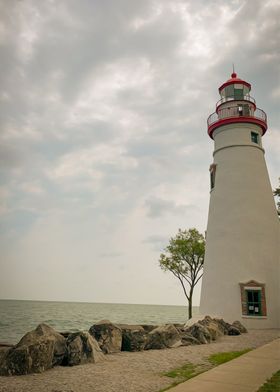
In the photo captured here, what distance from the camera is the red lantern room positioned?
84.1ft

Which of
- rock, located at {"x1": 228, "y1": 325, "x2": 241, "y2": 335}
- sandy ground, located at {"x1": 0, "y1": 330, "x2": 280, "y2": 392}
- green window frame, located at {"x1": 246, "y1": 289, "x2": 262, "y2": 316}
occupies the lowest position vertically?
sandy ground, located at {"x1": 0, "y1": 330, "x2": 280, "y2": 392}

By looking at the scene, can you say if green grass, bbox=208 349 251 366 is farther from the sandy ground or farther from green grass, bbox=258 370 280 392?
green grass, bbox=258 370 280 392

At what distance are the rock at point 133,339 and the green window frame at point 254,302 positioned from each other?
10.4 metres

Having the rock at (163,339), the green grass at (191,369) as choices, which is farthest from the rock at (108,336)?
the green grass at (191,369)

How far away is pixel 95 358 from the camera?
11250 mm

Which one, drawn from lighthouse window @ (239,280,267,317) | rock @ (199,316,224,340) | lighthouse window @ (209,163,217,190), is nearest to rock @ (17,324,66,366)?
rock @ (199,316,224,340)

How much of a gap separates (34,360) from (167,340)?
6454mm

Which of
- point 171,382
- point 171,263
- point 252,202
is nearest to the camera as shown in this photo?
point 171,382

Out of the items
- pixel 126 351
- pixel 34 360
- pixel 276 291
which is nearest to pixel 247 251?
pixel 276 291

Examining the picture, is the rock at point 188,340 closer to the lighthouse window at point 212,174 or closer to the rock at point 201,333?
the rock at point 201,333

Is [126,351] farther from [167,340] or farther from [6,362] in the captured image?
[6,362]

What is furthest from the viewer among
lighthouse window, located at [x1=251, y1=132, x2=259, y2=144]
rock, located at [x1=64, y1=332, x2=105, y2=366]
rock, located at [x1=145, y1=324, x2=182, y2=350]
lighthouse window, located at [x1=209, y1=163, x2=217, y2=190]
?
lighthouse window, located at [x1=209, y1=163, x2=217, y2=190]

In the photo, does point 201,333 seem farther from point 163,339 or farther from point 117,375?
point 117,375

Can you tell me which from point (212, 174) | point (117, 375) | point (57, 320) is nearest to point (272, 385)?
point (117, 375)
